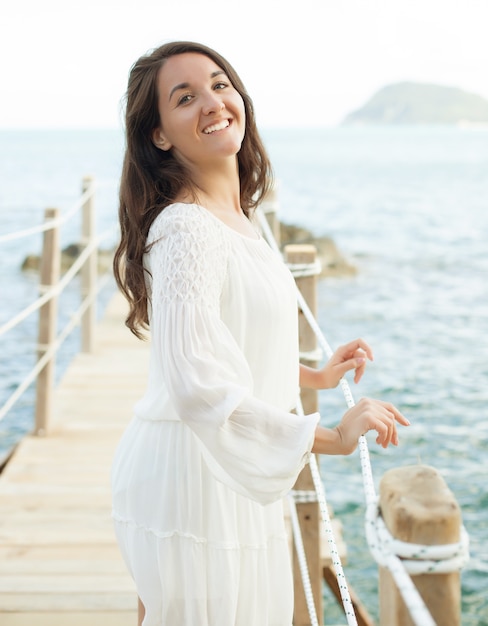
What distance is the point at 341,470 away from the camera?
6656 millimetres

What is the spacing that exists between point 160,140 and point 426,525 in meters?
0.90

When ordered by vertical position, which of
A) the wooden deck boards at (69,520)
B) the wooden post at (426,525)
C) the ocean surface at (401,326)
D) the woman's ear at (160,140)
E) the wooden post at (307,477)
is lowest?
the ocean surface at (401,326)

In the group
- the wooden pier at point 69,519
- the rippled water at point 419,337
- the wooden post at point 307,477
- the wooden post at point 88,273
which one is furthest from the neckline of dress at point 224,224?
the wooden post at point 88,273

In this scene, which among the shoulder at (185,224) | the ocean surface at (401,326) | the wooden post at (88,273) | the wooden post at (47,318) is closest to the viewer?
the shoulder at (185,224)

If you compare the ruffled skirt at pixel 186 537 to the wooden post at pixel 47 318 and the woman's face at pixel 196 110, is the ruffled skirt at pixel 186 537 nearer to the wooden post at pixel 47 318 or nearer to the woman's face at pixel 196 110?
the woman's face at pixel 196 110

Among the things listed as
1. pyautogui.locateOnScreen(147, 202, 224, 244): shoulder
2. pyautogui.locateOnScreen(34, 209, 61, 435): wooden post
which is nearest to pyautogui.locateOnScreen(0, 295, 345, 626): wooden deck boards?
pyautogui.locateOnScreen(34, 209, 61, 435): wooden post

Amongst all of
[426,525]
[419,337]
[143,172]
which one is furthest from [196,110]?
[419,337]

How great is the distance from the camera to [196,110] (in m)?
1.49

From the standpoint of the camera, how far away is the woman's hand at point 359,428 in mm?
1303

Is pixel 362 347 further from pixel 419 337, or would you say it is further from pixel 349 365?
pixel 419 337

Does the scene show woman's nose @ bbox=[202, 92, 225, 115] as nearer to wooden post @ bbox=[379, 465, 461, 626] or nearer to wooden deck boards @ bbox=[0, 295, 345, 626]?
wooden post @ bbox=[379, 465, 461, 626]

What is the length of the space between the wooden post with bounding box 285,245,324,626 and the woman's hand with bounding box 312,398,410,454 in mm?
1090

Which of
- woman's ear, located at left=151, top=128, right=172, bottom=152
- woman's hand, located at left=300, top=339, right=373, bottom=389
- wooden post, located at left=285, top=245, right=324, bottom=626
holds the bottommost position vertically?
wooden post, located at left=285, top=245, right=324, bottom=626

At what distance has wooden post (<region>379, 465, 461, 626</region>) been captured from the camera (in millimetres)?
882
